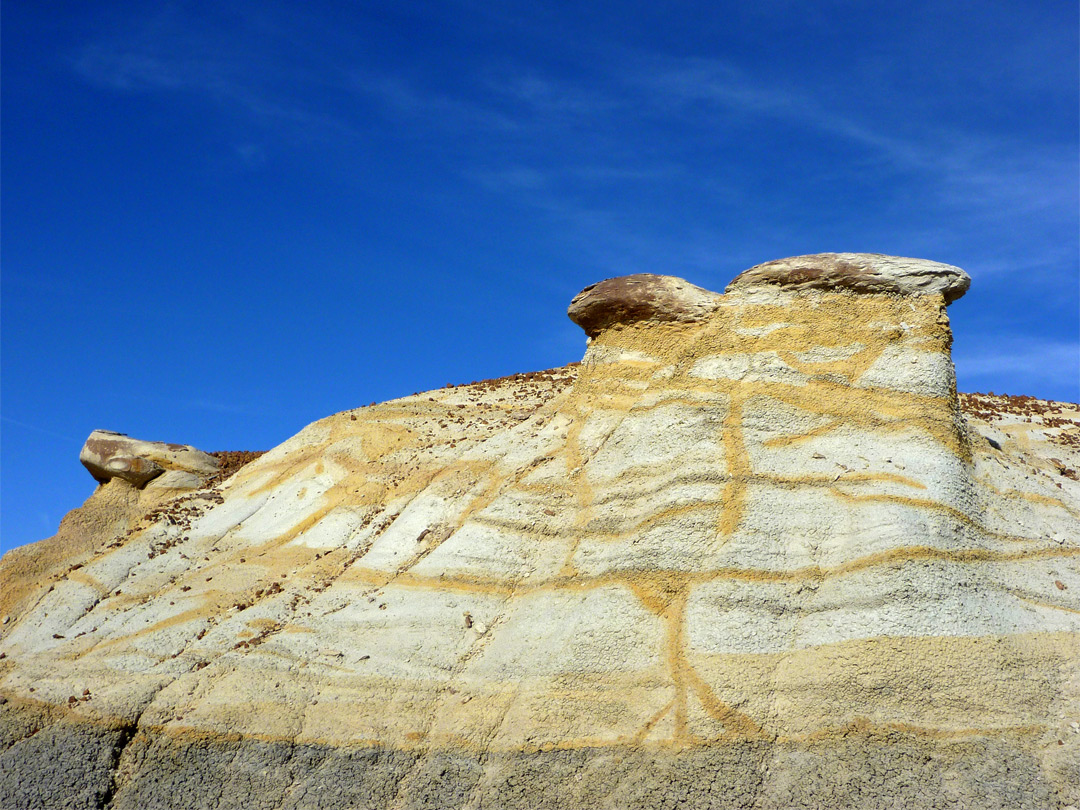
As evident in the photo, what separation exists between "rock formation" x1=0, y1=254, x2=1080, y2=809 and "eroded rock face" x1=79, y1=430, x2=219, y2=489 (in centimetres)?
341

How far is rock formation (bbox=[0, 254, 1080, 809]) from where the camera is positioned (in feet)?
20.1

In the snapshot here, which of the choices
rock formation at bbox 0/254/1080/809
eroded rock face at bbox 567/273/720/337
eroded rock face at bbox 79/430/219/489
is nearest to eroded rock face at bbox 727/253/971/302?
rock formation at bbox 0/254/1080/809

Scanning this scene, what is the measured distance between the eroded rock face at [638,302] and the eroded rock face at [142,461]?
7.06m

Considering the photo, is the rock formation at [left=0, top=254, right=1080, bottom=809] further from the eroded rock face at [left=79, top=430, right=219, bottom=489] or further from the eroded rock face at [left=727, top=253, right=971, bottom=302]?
the eroded rock face at [left=79, top=430, right=219, bottom=489]

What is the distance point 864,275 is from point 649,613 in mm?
4092

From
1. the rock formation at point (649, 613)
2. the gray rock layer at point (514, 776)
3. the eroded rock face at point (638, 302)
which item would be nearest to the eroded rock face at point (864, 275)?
the rock formation at point (649, 613)

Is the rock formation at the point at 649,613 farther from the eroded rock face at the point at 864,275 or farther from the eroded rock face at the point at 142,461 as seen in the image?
the eroded rock face at the point at 142,461

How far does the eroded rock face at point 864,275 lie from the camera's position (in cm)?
857

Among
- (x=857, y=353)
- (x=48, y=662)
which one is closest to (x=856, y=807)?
(x=857, y=353)

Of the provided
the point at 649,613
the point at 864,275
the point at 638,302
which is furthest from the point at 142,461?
the point at 864,275

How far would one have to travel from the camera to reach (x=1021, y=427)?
477 inches

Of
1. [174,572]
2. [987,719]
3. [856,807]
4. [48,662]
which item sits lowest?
[856,807]

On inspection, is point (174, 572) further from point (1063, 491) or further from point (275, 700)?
point (1063, 491)

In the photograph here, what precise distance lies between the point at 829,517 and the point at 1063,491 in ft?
9.05
